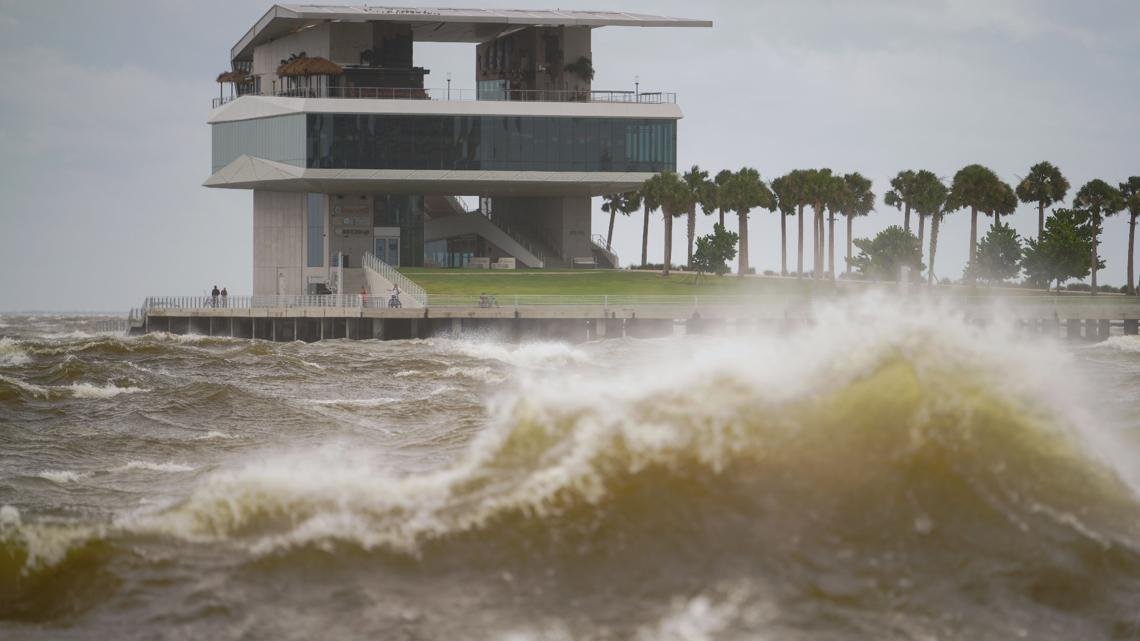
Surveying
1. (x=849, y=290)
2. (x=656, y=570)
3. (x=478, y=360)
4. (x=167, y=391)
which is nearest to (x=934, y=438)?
(x=656, y=570)

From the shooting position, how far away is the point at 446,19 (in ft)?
283

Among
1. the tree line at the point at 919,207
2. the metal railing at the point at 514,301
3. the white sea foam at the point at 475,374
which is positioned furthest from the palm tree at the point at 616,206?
the white sea foam at the point at 475,374

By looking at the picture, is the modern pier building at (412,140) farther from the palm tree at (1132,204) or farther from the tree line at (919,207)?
the palm tree at (1132,204)

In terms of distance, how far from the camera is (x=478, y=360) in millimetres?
40781

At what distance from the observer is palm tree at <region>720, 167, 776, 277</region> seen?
92.5m

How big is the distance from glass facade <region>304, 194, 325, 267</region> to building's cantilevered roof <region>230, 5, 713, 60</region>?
37.2 ft

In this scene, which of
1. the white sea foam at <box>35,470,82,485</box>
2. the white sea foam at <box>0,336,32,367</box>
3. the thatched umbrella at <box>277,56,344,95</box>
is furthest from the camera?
the thatched umbrella at <box>277,56,344,95</box>

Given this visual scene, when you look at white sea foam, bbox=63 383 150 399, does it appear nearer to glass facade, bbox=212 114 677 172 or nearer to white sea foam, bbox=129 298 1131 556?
white sea foam, bbox=129 298 1131 556

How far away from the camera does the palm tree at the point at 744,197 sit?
92500 mm

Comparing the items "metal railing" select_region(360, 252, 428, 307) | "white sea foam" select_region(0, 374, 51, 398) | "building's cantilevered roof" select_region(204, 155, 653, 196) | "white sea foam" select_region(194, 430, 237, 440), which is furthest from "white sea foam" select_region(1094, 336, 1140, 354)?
"white sea foam" select_region(194, 430, 237, 440)

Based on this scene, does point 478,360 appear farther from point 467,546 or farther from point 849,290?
point 849,290

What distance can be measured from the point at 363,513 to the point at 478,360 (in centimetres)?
3106

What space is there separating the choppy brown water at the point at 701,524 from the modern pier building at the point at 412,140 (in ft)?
233

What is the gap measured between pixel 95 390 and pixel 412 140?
57.1 m
